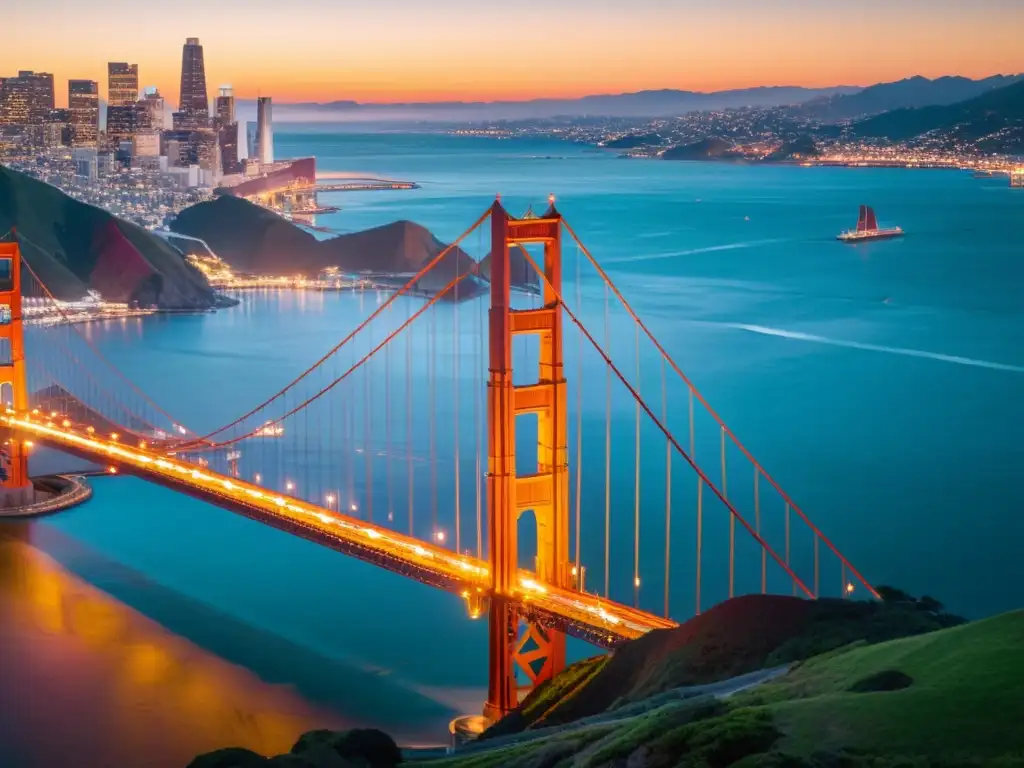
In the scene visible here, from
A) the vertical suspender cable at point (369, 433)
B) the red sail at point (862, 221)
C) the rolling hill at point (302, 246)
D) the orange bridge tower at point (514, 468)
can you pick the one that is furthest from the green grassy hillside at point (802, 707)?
the red sail at point (862, 221)

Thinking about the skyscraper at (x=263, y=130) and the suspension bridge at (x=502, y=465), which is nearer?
the suspension bridge at (x=502, y=465)

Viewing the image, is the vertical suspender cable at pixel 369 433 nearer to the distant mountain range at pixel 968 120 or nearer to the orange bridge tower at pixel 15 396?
the orange bridge tower at pixel 15 396

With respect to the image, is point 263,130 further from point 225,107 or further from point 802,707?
point 802,707

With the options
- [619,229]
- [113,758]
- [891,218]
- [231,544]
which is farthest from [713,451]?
[891,218]

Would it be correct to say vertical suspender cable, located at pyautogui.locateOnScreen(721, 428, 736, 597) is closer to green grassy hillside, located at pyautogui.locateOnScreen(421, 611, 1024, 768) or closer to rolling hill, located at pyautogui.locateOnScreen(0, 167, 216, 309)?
green grassy hillside, located at pyautogui.locateOnScreen(421, 611, 1024, 768)

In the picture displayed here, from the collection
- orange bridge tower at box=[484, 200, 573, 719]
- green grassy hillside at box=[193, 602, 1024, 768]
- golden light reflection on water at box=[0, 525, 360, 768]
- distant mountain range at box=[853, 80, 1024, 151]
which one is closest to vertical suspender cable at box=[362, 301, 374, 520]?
golden light reflection on water at box=[0, 525, 360, 768]

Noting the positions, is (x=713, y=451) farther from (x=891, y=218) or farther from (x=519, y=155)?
(x=519, y=155)
